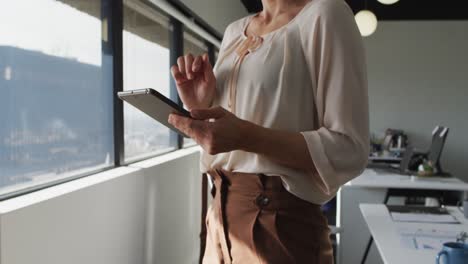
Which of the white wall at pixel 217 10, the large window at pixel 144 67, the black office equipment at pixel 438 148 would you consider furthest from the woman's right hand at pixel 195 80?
the black office equipment at pixel 438 148

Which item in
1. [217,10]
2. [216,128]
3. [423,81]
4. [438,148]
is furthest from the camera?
[423,81]

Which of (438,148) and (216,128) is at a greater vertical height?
(216,128)

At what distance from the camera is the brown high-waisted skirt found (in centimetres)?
65

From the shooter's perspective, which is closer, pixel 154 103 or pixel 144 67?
pixel 154 103

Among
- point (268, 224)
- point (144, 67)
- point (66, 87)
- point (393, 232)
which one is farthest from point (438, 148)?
point (268, 224)

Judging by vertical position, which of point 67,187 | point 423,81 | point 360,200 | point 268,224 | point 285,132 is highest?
point 423,81

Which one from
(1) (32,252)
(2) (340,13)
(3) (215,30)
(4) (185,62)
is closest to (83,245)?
(1) (32,252)

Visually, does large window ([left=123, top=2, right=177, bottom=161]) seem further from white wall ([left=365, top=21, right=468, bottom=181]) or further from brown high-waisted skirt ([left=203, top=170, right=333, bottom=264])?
white wall ([left=365, top=21, right=468, bottom=181])

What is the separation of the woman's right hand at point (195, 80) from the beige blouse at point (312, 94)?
0.14ft

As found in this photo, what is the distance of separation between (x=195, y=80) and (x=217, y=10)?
326 centimetres

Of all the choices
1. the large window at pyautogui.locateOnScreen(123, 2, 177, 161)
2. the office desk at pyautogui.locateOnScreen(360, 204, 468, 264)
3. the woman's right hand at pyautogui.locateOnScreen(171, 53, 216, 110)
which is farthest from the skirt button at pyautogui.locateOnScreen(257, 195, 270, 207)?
the large window at pyautogui.locateOnScreen(123, 2, 177, 161)

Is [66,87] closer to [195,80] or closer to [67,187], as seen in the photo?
[67,187]

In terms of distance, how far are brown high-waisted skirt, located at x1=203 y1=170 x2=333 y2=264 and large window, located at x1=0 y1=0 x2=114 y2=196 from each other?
94 centimetres

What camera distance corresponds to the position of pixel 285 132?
604 millimetres
